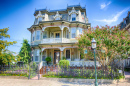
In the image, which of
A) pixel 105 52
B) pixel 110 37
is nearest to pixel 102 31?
pixel 110 37

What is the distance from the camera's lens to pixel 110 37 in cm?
1026

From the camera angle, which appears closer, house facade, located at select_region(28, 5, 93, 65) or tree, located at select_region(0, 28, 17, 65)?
tree, located at select_region(0, 28, 17, 65)

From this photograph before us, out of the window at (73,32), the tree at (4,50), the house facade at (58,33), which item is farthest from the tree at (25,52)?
the window at (73,32)

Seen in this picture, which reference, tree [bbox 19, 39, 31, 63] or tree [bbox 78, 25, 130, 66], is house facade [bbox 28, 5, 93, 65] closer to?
tree [bbox 19, 39, 31, 63]

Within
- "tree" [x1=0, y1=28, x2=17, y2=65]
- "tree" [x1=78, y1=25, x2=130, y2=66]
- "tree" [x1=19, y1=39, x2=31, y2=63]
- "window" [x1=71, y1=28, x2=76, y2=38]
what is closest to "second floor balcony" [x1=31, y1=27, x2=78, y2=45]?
"window" [x1=71, y1=28, x2=76, y2=38]

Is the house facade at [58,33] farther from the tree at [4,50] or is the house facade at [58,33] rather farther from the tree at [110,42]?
the tree at [110,42]

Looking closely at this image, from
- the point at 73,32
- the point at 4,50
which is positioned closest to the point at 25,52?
the point at 4,50

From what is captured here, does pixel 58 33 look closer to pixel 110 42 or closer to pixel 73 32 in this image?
pixel 73 32

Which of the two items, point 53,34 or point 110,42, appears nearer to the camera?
point 110,42

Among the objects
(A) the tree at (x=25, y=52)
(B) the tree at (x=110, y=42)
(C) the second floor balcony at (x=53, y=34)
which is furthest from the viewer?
(C) the second floor balcony at (x=53, y=34)

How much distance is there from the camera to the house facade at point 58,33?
19016mm

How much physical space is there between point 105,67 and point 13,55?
1169 cm

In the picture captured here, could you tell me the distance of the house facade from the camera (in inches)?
749

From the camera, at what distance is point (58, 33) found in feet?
71.9
